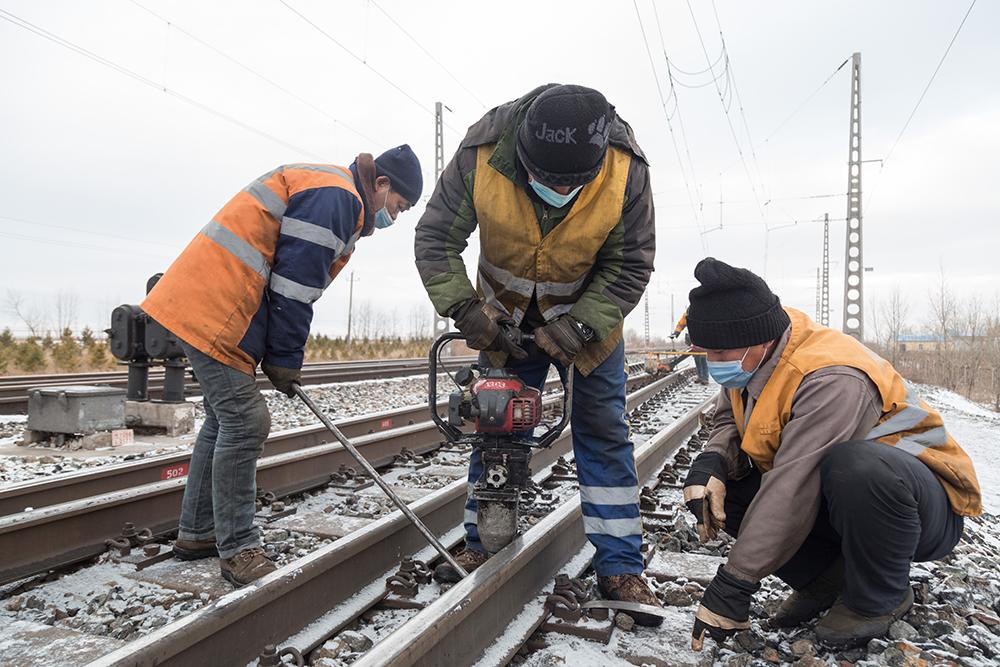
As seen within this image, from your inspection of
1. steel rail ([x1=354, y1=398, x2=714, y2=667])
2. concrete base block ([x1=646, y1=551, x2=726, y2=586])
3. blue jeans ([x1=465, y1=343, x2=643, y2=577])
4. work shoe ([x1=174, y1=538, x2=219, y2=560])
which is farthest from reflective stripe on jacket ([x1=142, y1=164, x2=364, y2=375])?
concrete base block ([x1=646, y1=551, x2=726, y2=586])

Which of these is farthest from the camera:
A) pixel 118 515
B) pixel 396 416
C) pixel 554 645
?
pixel 396 416

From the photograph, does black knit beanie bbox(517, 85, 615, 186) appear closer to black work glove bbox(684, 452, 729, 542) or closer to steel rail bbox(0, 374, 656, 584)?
black work glove bbox(684, 452, 729, 542)

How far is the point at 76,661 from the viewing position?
211 centimetres

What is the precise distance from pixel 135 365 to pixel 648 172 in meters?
5.53

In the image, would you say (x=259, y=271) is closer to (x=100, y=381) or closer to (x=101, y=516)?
(x=101, y=516)

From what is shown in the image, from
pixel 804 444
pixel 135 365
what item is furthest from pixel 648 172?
pixel 135 365

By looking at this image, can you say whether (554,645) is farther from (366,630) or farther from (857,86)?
(857,86)

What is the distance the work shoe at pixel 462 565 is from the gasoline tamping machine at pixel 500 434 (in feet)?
0.35

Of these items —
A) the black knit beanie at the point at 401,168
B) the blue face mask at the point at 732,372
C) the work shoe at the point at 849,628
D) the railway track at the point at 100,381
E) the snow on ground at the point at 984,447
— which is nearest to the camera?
the work shoe at the point at 849,628

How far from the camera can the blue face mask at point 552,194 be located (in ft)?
8.53

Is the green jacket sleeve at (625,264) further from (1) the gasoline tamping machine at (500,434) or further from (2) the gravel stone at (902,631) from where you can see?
(2) the gravel stone at (902,631)

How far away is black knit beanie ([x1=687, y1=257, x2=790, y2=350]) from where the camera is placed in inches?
93.1

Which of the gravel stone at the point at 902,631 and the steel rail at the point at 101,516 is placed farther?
the steel rail at the point at 101,516

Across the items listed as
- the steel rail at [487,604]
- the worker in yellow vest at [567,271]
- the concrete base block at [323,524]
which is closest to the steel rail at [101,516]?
the concrete base block at [323,524]
